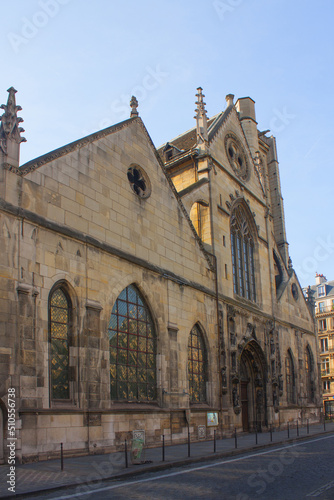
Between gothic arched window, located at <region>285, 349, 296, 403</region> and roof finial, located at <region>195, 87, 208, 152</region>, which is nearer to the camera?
roof finial, located at <region>195, 87, 208, 152</region>

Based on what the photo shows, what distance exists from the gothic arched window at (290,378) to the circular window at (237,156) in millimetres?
11091

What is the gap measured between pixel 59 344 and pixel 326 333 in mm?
54119

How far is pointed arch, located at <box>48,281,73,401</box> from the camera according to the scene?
15.0 meters

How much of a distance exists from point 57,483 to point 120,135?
12.8 metres

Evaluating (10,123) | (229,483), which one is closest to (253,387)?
(229,483)

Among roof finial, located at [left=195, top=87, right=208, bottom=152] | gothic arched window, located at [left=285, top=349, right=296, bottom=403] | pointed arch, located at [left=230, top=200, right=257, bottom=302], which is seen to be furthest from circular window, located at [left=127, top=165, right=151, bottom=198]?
gothic arched window, located at [left=285, top=349, right=296, bottom=403]

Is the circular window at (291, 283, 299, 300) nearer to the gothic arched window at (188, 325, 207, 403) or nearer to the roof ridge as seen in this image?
the gothic arched window at (188, 325, 207, 403)

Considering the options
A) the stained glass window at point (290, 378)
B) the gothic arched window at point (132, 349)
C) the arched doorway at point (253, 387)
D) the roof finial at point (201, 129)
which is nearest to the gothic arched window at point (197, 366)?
the gothic arched window at point (132, 349)

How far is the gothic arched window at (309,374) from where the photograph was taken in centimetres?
3597

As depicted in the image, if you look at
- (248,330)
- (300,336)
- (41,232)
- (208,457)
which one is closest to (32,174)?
(41,232)

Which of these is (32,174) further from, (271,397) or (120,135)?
(271,397)

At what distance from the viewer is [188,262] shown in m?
22.8

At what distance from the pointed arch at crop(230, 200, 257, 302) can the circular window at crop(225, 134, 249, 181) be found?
75.9 inches

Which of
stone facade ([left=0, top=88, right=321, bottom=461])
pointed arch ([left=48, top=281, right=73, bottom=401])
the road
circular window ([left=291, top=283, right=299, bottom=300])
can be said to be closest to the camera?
the road
